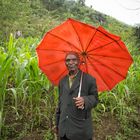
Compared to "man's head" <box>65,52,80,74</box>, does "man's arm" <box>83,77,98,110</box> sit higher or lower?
lower

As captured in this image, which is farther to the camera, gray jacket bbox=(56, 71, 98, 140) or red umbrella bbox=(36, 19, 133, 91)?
red umbrella bbox=(36, 19, 133, 91)

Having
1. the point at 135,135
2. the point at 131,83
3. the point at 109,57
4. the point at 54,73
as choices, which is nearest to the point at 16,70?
the point at 54,73

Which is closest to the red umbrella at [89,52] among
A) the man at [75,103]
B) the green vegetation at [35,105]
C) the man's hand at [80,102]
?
the man at [75,103]

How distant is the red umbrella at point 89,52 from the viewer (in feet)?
9.21

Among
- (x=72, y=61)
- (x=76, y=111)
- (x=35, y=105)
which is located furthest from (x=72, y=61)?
(x=35, y=105)

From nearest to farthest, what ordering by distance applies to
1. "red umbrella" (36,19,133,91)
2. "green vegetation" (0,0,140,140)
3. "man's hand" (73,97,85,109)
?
"man's hand" (73,97,85,109), "red umbrella" (36,19,133,91), "green vegetation" (0,0,140,140)

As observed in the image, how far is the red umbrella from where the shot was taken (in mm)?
2807

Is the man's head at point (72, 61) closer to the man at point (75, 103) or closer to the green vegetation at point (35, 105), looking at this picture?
the man at point (75, 103)

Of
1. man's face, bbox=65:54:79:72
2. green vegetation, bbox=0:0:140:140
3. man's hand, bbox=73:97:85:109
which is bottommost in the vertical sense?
green vegetation, bbox=0:0:140:140

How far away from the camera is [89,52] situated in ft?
9.41

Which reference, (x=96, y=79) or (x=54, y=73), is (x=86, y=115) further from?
(x=54, y=73)

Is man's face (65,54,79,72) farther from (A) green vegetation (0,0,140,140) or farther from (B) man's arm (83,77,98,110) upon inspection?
(A) green vegetation (0,0,140,140)

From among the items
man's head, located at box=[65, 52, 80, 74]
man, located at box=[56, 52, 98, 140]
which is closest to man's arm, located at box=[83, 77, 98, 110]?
man, located at box=[56, 52, 98, 140]

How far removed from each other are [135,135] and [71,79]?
2.68 metres
